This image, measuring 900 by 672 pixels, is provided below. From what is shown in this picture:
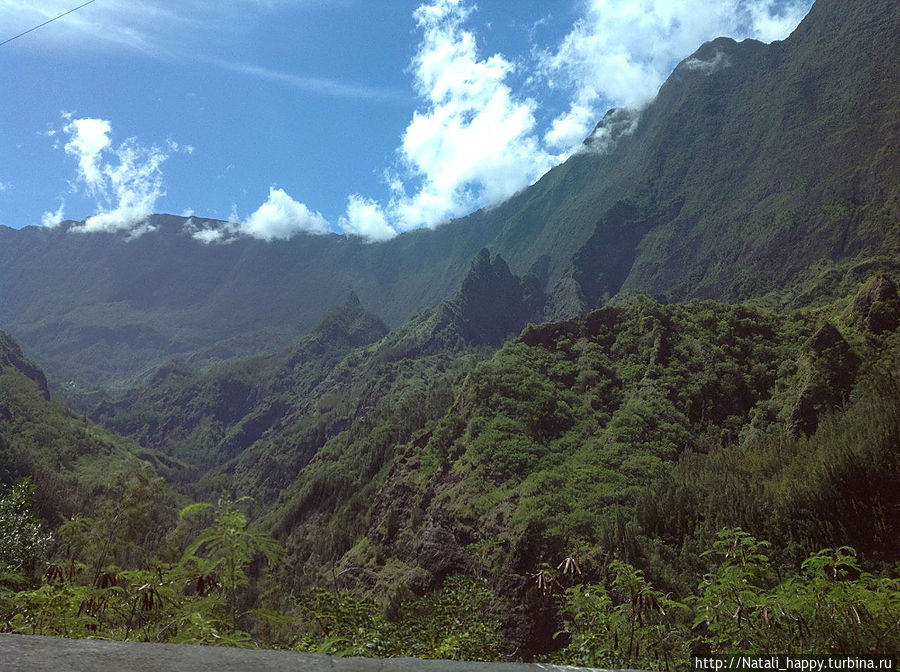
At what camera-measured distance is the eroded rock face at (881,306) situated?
81.5 metres

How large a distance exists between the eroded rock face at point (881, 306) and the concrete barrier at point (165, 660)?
98800mm

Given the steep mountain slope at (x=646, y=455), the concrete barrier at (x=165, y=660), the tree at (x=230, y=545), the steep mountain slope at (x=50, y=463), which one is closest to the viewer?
the concrete barrier at (x=165, y=660)

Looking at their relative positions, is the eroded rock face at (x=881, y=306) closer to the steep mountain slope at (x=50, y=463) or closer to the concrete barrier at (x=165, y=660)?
the concrete barrier at (x=165, y=660)

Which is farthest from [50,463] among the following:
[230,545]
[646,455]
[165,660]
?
[165,660]

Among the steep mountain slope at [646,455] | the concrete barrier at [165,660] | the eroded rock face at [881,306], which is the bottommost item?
the steep mountain slope at [646,455]

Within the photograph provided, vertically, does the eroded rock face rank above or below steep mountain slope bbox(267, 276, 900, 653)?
above

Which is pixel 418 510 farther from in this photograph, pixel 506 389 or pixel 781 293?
pixel 781 293

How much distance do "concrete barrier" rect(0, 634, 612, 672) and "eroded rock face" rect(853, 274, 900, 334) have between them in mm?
98800

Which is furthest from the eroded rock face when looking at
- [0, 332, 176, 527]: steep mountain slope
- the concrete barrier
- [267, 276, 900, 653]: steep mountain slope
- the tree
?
[0, 332, 176, 527]: steep mountain slope

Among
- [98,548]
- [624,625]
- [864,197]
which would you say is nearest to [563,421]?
[98,548]

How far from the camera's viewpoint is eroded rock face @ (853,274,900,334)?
267ft

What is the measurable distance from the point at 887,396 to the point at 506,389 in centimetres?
5248

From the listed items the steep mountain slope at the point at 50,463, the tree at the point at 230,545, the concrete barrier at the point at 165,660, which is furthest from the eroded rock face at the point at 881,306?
the steep mountain slope at the point at 50,463

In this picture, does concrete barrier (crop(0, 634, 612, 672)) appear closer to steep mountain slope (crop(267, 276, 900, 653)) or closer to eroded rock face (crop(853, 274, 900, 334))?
steep mountain slope (crop(267, 276, 900, 653))
